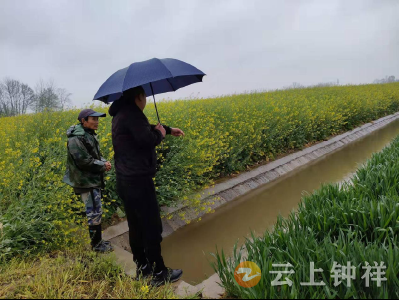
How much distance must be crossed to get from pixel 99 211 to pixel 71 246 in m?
0.45

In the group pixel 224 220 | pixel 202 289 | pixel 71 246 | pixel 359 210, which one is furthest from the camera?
pixel 224 220

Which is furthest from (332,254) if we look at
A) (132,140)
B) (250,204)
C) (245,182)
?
(245,182)

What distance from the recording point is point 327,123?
1045 cm

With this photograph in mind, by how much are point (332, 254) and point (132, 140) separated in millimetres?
1745

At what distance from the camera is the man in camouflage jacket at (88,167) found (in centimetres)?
314

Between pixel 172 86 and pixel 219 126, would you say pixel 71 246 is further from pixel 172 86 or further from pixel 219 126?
pixel 219 126

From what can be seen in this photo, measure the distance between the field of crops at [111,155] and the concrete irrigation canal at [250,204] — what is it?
0.36 metres

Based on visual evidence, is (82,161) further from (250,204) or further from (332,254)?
(250,204)

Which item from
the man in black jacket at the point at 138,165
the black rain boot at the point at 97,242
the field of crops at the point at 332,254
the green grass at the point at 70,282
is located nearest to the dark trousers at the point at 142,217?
the man in black jacket at the point at 138,165

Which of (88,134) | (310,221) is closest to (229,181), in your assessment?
(310,221)

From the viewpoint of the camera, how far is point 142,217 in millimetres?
2574

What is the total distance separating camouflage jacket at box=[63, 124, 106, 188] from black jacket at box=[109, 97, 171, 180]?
2.53ft

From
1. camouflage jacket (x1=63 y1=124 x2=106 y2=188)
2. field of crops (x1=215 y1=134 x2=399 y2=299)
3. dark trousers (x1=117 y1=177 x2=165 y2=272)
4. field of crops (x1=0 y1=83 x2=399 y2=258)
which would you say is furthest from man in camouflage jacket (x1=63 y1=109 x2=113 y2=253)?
field of crops (x1=215 y1=134 x2=399 y2=299)

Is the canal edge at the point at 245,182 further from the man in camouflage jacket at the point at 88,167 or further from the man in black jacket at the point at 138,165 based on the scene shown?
the man in black jacket at the point at 138,165
